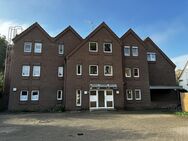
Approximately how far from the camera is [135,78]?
27875mm

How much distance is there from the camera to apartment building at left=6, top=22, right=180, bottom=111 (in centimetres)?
2519

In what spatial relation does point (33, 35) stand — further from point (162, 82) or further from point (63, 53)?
point (162, 82)

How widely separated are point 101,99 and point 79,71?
15.0 feet

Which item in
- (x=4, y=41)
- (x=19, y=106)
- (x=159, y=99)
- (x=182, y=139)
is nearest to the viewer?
(x=182, y=139)

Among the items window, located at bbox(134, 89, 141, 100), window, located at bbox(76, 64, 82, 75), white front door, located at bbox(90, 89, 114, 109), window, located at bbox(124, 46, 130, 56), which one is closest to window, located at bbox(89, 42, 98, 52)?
window, located at bbox(76, 64, 82, 75)

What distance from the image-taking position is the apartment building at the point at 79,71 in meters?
25.2

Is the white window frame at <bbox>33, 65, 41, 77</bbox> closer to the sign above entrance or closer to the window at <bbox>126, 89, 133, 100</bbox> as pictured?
the sign above entrance

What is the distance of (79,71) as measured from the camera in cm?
2573

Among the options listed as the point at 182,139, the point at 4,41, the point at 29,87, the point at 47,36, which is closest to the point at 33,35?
the point at 47,36

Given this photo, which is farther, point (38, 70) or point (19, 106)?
point (38, 70)

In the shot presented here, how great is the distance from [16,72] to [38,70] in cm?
275

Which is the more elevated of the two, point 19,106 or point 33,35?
point 33,35

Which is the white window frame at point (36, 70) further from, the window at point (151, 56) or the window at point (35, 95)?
the window at point (151, 56)

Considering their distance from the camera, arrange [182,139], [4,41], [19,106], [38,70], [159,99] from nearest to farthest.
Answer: [182,139] < [19,106] < [38,70] < [159,99] < [4,41]
